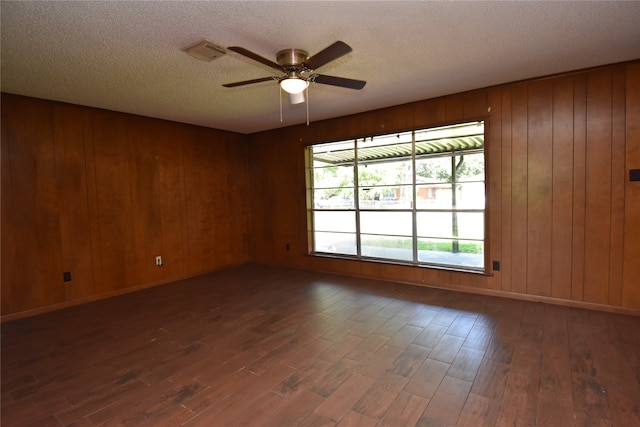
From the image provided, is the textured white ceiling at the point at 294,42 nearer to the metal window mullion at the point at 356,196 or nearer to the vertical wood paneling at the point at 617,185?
the vertical wood paneling at the point at 617,185

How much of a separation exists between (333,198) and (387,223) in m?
1.02

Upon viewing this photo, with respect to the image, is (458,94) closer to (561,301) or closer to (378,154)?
(378,154)

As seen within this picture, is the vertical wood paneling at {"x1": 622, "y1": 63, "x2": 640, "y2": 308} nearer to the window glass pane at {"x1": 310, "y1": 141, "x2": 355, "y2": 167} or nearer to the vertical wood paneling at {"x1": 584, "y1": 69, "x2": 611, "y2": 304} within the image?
the vertical wood paneling at {"x1": 584, "y1": 69, "x2": 611, "y2": 304}

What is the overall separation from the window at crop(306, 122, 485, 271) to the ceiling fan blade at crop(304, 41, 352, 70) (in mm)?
2384

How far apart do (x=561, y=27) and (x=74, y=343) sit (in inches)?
187

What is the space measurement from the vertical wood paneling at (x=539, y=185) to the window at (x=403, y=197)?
49cm

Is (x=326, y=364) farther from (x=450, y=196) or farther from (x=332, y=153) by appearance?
(x=332, y=153)

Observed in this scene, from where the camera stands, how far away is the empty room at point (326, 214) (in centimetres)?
205

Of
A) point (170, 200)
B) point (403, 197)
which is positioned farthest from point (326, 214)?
point (170, 200)

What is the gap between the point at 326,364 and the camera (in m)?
2.40

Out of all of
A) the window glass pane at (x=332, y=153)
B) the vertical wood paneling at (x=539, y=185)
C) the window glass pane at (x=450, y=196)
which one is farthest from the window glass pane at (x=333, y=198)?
the vertical wood paneling at (x=539, y=185)

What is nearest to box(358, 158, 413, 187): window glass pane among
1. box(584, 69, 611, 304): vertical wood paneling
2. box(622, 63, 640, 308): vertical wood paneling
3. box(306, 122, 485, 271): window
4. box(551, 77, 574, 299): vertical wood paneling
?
box(306, 122, 485, 271): window


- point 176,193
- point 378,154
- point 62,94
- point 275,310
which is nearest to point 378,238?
point 378,154

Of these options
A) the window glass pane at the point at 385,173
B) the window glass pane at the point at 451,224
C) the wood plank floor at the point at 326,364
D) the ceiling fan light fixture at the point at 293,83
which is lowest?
the wood plank floor at the point at 326,364
